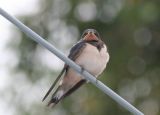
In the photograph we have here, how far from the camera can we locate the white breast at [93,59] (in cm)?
509

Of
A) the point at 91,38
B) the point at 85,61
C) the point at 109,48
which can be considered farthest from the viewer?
the point at 109,48

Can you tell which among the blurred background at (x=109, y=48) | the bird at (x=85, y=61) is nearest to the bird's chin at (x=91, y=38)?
the bird at (x=85, y=61)

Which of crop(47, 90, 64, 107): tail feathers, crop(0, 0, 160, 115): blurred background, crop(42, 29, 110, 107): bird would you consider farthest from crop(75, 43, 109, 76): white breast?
crop(0, 0, 160, 115): blurred background

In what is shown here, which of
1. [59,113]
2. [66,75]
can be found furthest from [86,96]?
[66,75]

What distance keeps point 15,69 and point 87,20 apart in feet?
3.35

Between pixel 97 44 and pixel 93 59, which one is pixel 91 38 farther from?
pixel 93 59

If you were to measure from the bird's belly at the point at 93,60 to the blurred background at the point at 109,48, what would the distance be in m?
4.74

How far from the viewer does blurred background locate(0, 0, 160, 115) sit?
1010cm

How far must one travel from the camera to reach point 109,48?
10.4 m

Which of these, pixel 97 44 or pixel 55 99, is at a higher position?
pixel 97 44

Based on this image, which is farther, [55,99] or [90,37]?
[90,37]

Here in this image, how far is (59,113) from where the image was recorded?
10156mm

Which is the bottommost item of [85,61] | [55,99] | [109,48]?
[109,48]

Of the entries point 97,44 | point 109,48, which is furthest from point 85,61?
point 109,48
